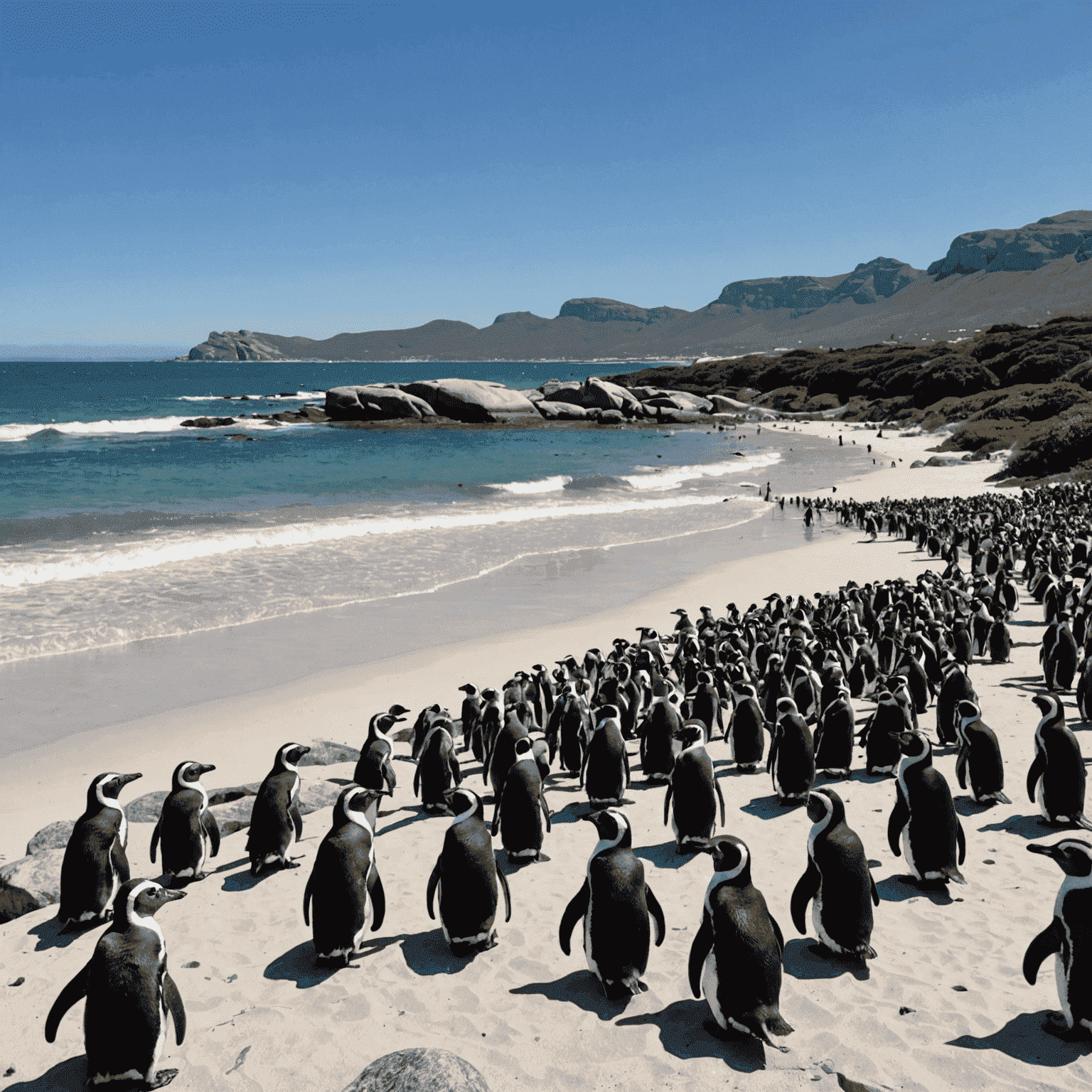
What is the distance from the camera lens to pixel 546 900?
213 inches

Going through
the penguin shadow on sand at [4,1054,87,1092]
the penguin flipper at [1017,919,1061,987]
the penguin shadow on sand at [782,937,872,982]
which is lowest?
the penguin shadow on sand at [782,937,872,982]

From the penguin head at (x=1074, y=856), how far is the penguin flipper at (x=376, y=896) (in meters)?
3.46

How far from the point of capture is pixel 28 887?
17.7ft

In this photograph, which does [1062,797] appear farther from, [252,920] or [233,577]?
[233,577]

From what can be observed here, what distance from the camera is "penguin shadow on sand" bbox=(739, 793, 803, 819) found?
6699mm

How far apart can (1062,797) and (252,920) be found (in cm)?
562

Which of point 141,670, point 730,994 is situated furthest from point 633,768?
point 141,670

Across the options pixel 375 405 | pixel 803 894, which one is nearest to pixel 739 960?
pixel 803 894

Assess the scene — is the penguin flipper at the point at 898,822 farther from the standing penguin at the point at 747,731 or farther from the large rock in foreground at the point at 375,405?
the large rock in foreground at the point at 375,405

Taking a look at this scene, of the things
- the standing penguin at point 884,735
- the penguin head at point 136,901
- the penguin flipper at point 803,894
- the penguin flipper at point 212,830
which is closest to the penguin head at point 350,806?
the penguin head at point 136,901

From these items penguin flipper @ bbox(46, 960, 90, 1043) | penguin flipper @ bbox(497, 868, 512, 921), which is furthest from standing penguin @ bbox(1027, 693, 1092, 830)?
penguin flipper @ bbox(46, 960, 90, 1043)

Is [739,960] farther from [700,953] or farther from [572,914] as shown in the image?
[572,914]

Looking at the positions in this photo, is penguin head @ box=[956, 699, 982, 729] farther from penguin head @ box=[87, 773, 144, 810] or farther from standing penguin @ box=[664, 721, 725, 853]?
penguin head @ box=[87, 773, 144, 810]

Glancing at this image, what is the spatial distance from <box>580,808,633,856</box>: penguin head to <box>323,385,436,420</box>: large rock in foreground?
224 ft
